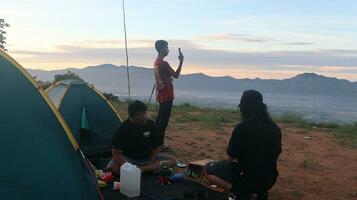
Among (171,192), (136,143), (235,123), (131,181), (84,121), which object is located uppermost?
(84,121)

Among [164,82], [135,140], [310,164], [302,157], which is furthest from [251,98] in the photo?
[302,157]

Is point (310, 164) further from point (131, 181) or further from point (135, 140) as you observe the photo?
point (131, 181)

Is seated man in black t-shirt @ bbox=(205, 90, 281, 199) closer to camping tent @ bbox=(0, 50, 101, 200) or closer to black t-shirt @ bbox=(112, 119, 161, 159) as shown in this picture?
black t-shirt @ bbox=(112, 119, 161, 159)

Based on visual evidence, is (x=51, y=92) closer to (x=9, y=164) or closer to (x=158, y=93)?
(x=158, y=93)

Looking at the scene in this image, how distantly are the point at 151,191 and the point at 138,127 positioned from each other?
1050 millimetres

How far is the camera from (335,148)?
35.6 feet

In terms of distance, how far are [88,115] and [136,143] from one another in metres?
1.77

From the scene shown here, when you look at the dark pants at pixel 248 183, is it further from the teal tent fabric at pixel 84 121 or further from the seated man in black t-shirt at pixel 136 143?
the teal tent fabric at pixel 84 121

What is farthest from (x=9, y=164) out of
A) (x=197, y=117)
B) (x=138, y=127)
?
(x=197, y=117)

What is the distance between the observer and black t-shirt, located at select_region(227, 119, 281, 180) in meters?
5.26

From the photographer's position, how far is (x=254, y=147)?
5281 mm

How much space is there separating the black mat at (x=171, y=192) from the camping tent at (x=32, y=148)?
4.52 ft

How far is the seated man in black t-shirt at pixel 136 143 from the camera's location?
21.7 feet

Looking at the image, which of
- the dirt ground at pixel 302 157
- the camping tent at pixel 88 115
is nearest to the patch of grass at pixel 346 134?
the dirt ground at pixel 302 157
